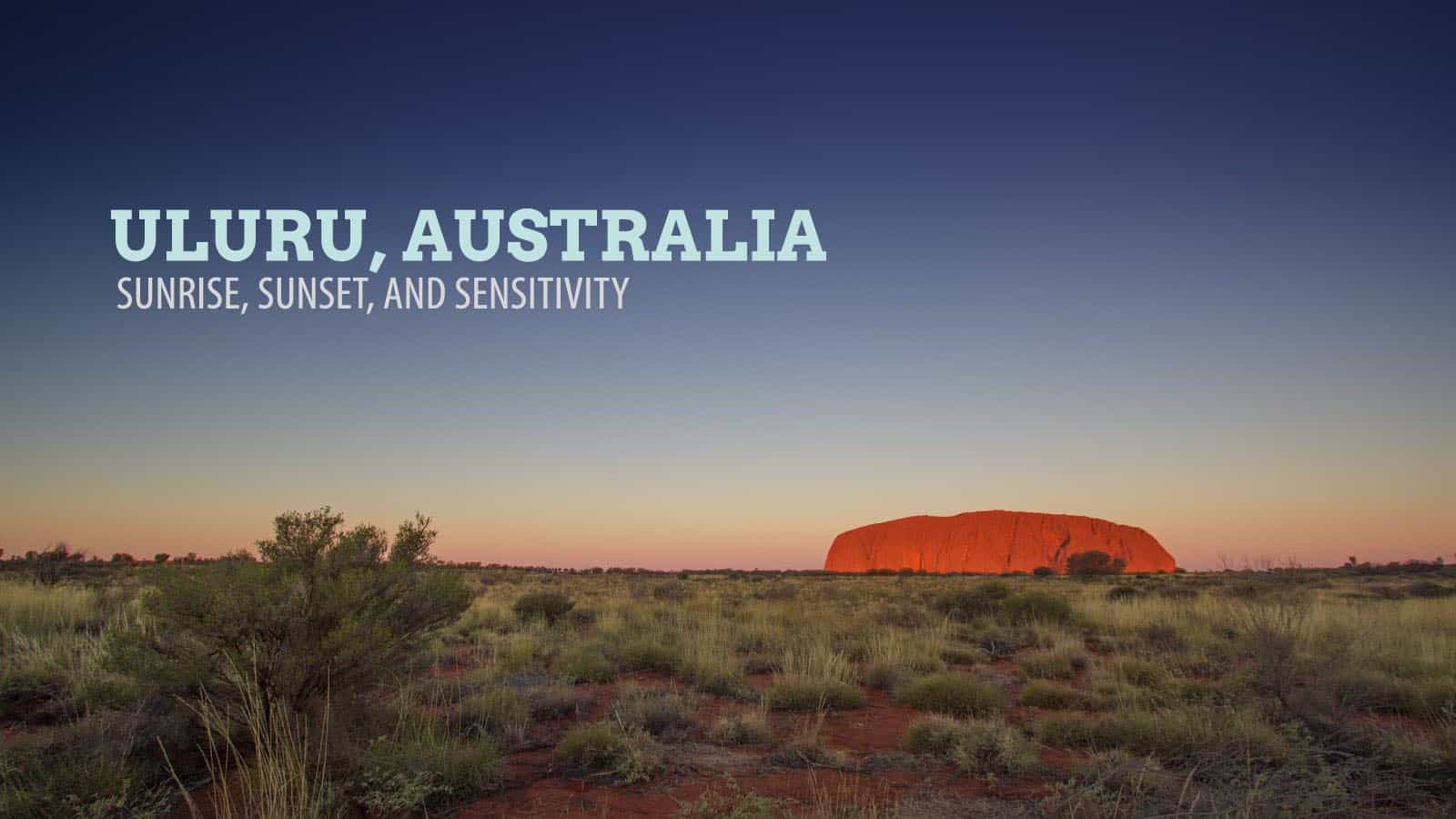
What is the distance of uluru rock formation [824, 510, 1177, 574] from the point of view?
317ft

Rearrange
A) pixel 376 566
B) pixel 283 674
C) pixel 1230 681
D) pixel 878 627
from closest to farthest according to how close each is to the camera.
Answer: pixel 283 674
pixel 376 566
pixel 1230 681
pixel 878 627

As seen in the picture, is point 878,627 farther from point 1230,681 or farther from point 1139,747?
point 1139,747

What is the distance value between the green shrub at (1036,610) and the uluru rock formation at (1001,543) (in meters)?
80.3

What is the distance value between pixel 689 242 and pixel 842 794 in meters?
8.41

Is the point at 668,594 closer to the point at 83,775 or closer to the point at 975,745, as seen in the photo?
the point at 975,745

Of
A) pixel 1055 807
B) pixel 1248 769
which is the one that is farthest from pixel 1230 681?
pixel 1055 807

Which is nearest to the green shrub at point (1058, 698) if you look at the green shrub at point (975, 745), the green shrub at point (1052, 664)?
the green shrub at point (1052, 664)

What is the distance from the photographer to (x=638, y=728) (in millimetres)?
6684

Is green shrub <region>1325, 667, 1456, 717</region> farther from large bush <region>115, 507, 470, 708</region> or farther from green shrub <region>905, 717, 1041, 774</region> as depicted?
large bush <region>115, 507, 470, 708</region>

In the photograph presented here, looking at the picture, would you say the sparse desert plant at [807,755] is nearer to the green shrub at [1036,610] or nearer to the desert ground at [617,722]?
the desert ground at [617,722]

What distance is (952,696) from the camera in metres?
8.46

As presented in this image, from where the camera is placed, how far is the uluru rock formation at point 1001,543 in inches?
3802

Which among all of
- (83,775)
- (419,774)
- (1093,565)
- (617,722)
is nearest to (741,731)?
(617,722)

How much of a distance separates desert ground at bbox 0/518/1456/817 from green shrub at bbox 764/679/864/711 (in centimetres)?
3
